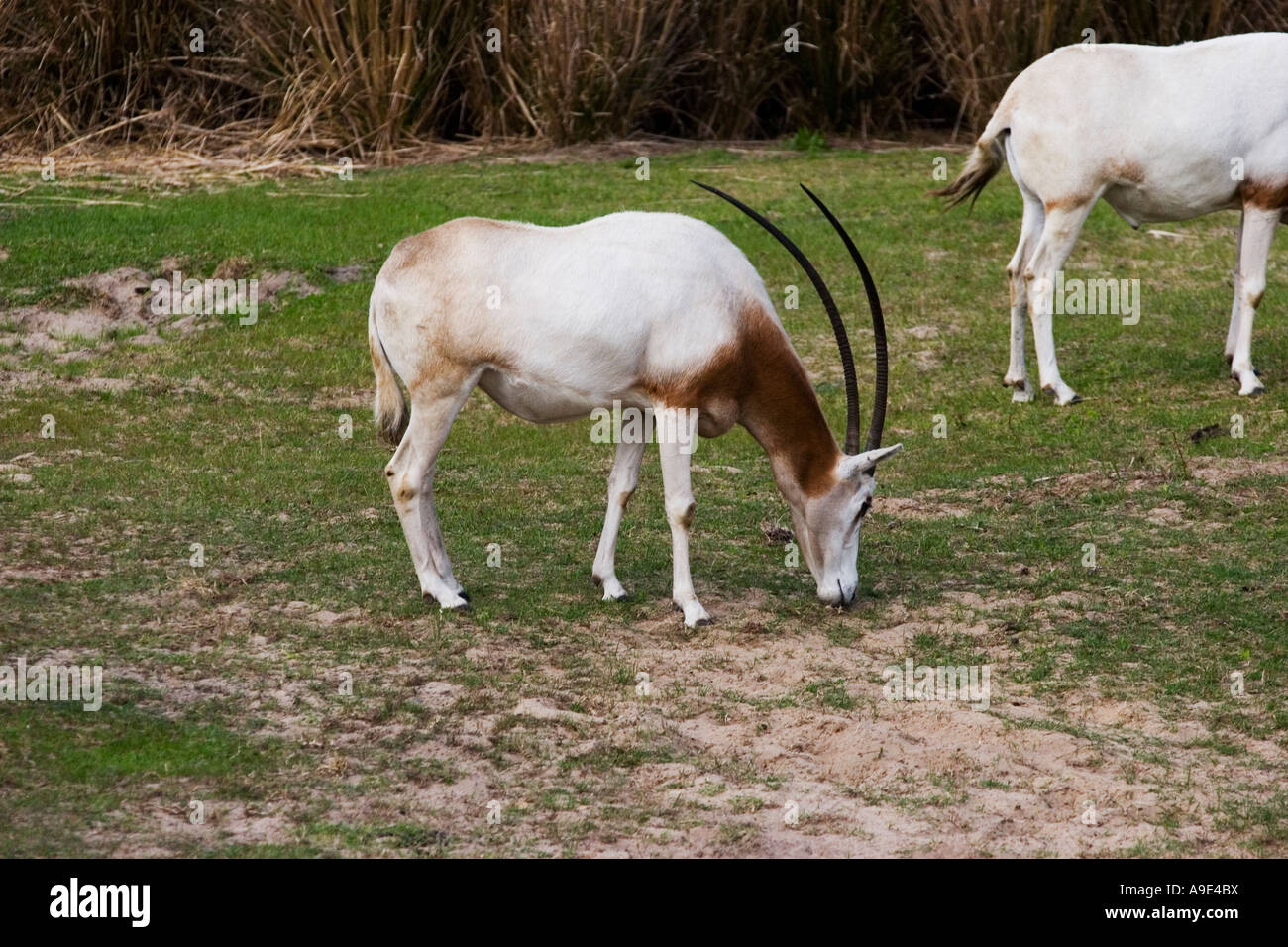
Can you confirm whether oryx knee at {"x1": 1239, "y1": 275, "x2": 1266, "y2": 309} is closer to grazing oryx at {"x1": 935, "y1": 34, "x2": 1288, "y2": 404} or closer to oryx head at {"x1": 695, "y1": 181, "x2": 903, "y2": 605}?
grazing oryx at {"x1": 935, "y1": 34, "x2": 1288, "y2": 404}

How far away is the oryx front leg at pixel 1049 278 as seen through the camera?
10.1 metres

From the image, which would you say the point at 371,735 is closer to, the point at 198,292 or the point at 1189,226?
the point at 198,292

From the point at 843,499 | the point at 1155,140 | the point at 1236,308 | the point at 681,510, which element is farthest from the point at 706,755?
the point at 1236,308

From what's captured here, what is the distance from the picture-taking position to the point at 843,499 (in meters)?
7.07

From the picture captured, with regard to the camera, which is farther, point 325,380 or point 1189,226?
point 1189,226

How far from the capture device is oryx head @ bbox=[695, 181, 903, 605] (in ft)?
23.1

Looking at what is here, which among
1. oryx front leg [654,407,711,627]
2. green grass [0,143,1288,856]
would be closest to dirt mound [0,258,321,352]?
green grass [0,143,1288,856]

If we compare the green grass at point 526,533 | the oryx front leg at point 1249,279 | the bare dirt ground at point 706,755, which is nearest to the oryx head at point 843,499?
the green grass at point 526,533

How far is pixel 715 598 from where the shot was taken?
24.4 feet

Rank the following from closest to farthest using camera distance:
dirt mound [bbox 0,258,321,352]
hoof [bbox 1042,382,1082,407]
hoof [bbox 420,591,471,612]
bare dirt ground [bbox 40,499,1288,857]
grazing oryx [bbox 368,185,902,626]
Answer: bare dirt ground [bbox 40,499,1288,857], grazing oryx [bbox 368,185,902,626], hoof [bbox 420,591,471,612], hoof [bbox 1042,382,1082,407], dirt mound [bbox 0,258,321,352]

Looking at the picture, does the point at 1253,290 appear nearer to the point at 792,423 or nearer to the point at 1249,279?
the point at 1249,279
